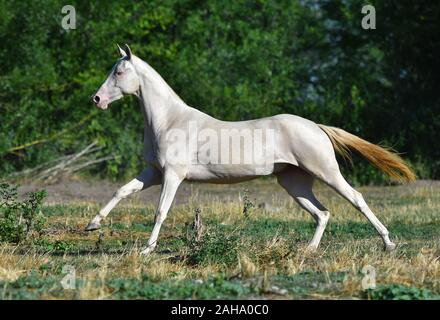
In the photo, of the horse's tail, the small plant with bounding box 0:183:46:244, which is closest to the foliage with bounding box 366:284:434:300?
the horse's tail

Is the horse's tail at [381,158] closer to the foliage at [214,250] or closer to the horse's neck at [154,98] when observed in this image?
the horse's neck at [154,98]

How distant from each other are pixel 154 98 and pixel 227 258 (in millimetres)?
2596

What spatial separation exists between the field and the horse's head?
1.61 metres

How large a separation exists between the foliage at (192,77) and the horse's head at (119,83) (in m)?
10.0

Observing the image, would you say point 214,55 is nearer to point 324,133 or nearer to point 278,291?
point 324,133

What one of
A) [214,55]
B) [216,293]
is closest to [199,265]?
[216,293]

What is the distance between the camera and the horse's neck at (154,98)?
10945mm

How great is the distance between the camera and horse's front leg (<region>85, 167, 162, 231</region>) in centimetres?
1026
